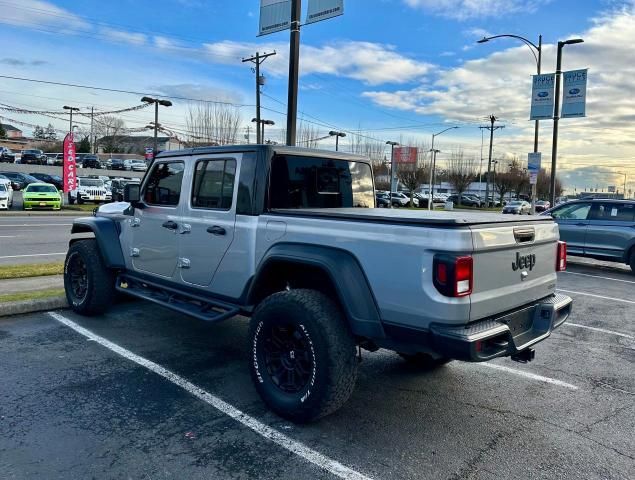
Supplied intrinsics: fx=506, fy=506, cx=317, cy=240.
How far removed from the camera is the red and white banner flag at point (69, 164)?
28422 mm

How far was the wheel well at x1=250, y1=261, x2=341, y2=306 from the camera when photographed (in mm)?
3787

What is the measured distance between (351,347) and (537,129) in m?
21.8

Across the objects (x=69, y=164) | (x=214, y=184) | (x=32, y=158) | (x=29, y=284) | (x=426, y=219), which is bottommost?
(x=29, y=284)

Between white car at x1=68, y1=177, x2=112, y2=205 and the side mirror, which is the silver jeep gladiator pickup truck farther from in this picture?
white car at x1=68, y1=177, x2=112, y2=205

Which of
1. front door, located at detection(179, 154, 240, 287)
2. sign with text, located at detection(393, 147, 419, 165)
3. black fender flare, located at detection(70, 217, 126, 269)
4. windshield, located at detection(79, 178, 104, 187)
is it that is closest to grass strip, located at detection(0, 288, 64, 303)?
black fender flare, located at detection(70, 217, 126, 269)

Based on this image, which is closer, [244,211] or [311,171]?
[244,211]

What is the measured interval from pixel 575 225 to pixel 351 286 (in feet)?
35.2

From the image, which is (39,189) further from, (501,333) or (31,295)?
(501,333)

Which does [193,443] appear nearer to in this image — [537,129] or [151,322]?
[151,322]

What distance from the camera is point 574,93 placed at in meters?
18.9

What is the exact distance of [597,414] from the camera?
3.89 m

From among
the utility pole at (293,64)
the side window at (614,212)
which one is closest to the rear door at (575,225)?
the side window at (614,212)

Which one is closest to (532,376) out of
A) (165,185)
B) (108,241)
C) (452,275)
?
(452,275)

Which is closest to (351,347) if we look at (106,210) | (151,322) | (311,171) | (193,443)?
(193,443)
